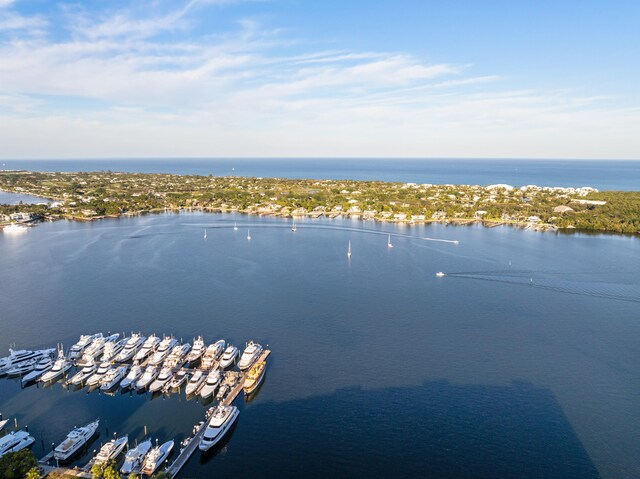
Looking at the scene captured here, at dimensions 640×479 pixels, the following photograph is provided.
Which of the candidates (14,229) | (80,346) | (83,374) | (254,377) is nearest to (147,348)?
(83,374)

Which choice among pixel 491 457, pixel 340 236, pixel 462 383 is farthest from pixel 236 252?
pixel 491 457

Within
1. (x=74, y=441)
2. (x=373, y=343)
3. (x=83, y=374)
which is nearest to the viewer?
(x=74, y=441)

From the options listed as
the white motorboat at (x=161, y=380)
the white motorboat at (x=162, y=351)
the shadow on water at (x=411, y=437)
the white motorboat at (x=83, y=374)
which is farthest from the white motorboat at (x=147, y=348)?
the shadow on water at (x=411, y=437)

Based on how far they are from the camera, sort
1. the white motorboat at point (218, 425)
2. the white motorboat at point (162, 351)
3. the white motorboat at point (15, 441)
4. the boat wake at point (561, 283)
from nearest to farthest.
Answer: the white motorboat at point (15, 441) → the white motorboat at point (218, 425) → the white motorboat at point (162, 351) → the boat wake at point (561, 283)

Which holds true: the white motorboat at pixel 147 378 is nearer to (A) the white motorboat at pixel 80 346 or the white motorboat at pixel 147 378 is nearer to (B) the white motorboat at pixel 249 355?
(B) the white motorboat at pixel 249 355

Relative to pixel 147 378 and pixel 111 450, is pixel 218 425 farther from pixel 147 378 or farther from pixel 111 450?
pixel 147 378

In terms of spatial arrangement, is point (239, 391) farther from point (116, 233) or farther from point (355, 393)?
point (116, 233)
